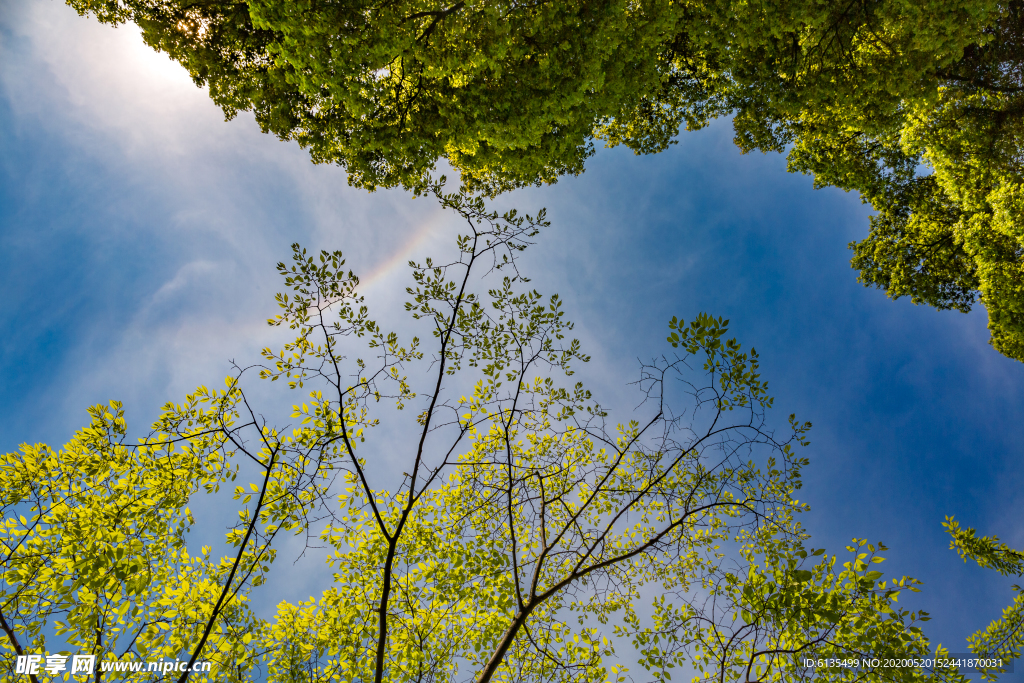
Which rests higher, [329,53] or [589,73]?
[589,73]

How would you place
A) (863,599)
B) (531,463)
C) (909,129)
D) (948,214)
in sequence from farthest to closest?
(948,214)
(909,129)
(531,463)
(863,599)

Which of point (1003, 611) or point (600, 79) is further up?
point (600, 79)

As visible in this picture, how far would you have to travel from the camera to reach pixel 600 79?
755cm

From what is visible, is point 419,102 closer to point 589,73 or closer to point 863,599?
point 589,73

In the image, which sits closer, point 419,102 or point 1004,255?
point 419,102

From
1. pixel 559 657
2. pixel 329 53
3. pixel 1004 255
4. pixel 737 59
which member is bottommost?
pixel 559 657

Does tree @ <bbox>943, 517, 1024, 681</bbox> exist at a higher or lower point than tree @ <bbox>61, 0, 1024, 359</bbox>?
lower

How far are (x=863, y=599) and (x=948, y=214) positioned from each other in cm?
1510

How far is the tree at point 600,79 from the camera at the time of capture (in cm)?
677

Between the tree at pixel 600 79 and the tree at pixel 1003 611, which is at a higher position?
the tree at pixel 600 79

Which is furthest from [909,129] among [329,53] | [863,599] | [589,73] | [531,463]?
[329,53]

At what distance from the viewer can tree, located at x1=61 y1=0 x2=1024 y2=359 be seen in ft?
22.2

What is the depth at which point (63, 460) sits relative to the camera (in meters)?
4.37

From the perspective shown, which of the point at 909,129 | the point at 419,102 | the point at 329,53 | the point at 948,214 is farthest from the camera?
the point at 948,214
